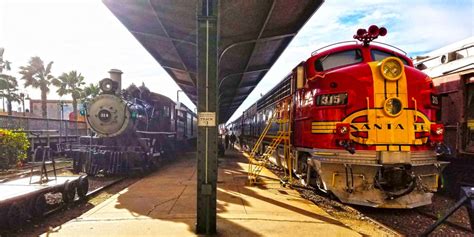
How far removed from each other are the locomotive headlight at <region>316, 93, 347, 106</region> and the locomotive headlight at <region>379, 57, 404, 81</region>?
0.91 m

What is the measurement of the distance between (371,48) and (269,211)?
452 cm

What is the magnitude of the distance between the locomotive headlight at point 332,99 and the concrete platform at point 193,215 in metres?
2.20

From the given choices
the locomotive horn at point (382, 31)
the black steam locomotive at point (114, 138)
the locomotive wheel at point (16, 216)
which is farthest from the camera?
the black steam locomotive at point (114, 138)

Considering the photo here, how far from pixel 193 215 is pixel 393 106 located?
450cm

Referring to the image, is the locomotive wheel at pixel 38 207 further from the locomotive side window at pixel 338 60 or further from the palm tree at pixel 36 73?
the palm tree at pixel 36 73

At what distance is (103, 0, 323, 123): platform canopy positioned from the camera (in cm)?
1008

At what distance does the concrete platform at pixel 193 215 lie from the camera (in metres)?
5.83

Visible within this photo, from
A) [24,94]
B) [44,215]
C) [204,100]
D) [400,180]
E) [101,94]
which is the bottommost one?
[44,215]

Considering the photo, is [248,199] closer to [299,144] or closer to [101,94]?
[299,144]

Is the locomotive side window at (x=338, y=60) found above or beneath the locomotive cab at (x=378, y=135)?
above

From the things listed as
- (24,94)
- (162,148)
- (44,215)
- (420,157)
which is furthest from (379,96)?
(24,94)

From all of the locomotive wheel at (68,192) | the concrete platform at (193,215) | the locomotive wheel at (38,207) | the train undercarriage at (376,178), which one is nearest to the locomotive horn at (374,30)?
the train undercarriage at (376,178)

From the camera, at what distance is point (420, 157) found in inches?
305

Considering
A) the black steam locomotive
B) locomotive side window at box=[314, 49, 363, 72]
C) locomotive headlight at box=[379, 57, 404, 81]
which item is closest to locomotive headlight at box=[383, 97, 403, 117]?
locomotive headlight at box=[379, 57, 404, 81]
